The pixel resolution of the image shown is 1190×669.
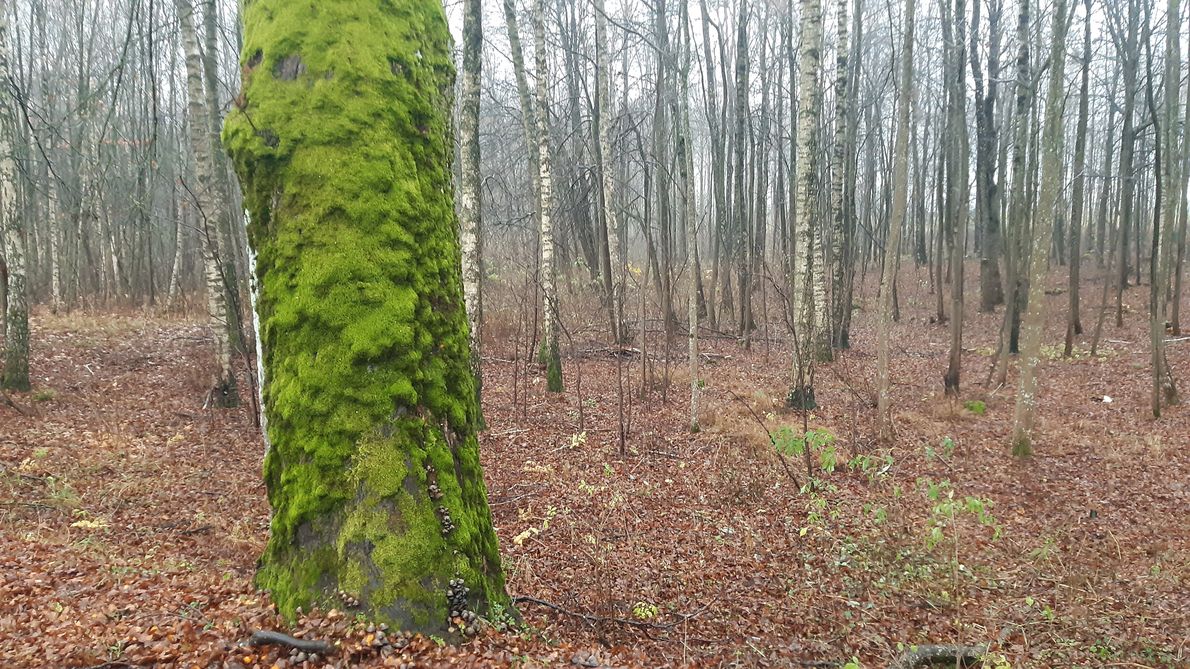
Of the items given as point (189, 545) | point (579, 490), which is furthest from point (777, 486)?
point (189, 545)

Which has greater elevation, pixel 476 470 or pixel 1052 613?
pixel 476 470

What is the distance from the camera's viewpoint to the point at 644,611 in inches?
160

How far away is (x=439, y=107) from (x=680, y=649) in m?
3.17

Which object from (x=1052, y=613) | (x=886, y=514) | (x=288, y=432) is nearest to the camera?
(x=288, y=432)

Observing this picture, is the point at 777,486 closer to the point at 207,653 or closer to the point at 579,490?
the point at 579,490

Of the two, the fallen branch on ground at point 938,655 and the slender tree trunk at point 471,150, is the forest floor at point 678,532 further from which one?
the slender tree trunk at point 471,150

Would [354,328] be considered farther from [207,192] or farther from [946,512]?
[207,192]

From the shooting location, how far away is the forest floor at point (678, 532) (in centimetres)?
278

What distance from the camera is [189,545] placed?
15.1ft

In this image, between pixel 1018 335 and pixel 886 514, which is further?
pixel 1018 335

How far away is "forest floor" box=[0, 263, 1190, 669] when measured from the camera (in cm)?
278

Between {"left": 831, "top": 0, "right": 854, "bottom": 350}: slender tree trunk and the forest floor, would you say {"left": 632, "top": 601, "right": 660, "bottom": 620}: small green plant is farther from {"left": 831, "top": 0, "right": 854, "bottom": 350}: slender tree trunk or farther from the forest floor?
{"left": 831, "top": 0, "right": 854, "bottom": 350}: slender tree trunk

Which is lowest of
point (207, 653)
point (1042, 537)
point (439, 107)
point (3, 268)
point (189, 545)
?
point (1042, 537)

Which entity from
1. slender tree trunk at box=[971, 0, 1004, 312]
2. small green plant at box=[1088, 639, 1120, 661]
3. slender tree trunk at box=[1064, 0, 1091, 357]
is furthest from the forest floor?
slender tree trunk at box=[971, 0, 1004, 312]
